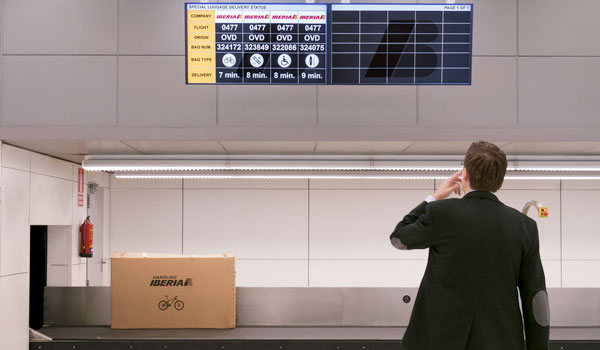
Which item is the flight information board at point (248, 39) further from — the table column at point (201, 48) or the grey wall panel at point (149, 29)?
the grey wall panel at point (149, 29)

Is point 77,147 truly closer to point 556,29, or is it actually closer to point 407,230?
point 407,230

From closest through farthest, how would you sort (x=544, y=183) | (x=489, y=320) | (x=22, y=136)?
(x=489, y=320) < (x=22, y=136) < (x=544, y=183)

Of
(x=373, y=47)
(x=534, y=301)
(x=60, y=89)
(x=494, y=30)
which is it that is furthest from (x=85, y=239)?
(x=534, y=301)

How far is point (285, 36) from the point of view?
4086 mm

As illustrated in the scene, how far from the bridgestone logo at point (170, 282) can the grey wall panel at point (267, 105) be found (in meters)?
1.31

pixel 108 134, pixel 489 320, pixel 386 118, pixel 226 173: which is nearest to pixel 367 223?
pixel 226 173

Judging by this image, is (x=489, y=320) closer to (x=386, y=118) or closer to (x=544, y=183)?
(x=386, y=118)

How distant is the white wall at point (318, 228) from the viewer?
6512mm

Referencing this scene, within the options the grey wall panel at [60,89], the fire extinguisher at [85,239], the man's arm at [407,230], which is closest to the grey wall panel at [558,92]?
the man's arm at [407,230]

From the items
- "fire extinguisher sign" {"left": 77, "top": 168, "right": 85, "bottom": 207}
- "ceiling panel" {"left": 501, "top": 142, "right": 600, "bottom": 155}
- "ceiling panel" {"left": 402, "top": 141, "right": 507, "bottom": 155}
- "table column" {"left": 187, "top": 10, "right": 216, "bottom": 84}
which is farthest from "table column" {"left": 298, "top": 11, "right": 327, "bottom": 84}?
"fire extinguisher sign" {"left": 77, "top": 168, "right": 85, "bottom": 207}

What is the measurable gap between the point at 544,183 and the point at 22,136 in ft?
18.0

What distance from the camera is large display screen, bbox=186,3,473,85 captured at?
4.09 metres

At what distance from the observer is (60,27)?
4270 millimetres

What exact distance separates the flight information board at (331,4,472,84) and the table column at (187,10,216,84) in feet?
2.93
